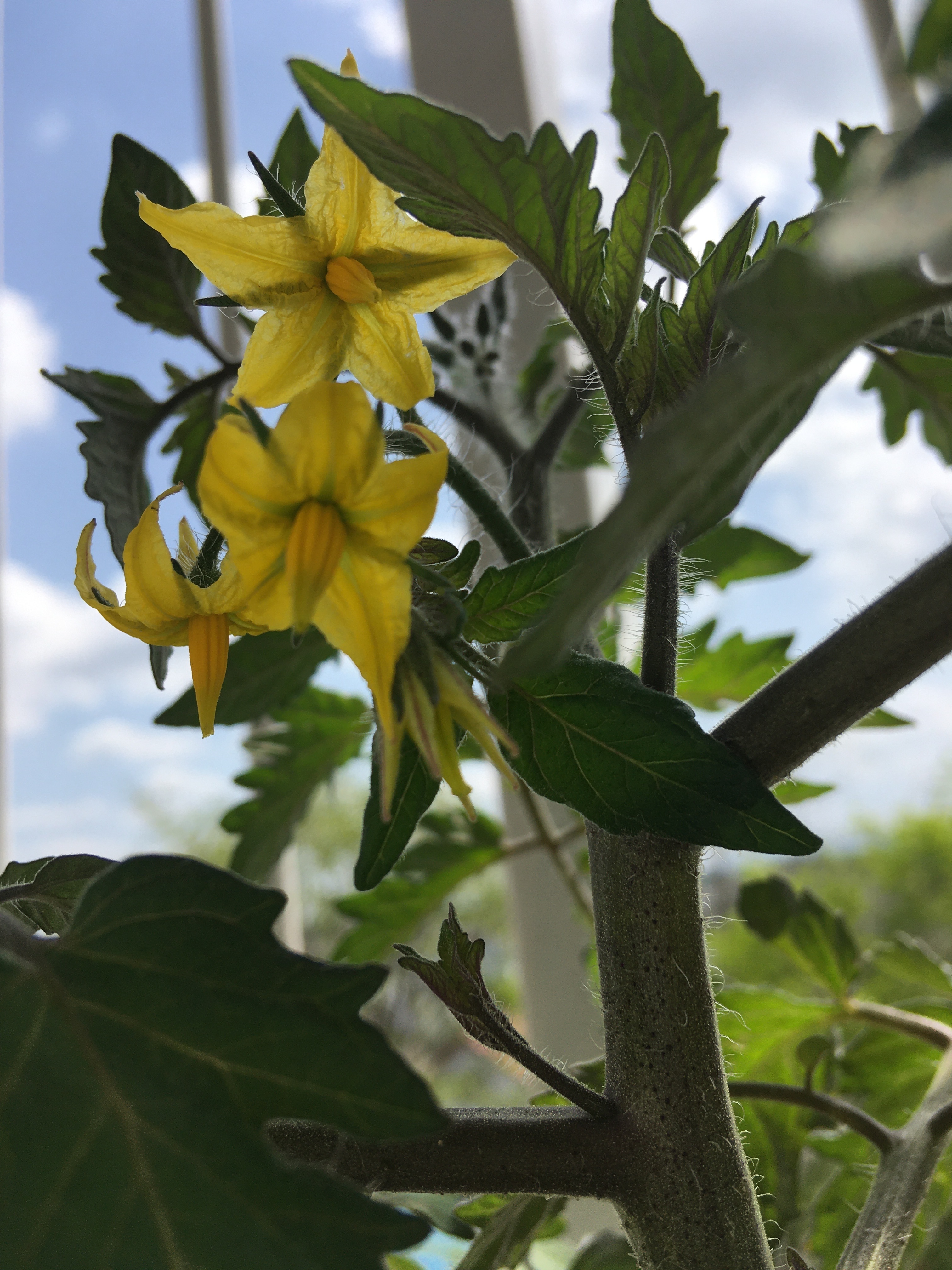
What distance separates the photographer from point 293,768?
1.66ft

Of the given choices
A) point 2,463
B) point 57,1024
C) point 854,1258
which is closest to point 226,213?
point 57,1024

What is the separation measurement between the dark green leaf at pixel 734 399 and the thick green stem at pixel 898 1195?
8.7 inches

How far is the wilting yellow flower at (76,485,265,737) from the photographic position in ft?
0.70

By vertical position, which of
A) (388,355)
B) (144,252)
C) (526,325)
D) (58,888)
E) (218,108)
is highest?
(218,108)

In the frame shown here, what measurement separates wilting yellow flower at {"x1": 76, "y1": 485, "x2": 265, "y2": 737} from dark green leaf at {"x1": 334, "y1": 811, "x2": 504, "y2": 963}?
27cm

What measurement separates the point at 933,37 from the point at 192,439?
34 cm

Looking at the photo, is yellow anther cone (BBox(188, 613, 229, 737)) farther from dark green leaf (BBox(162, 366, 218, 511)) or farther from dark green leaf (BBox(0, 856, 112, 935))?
dark green leaf (BBox(162, 366, 218, 511))

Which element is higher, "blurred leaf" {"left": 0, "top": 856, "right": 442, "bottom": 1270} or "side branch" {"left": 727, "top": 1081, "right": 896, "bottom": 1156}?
"blurred leaf" {"left": 0, "top": 856, "right": 442, "bottom": 1270}

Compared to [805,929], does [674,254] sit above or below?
above

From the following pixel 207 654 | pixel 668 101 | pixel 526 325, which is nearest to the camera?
pixel 207 654

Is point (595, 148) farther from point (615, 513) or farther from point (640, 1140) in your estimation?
point (640, 1140)

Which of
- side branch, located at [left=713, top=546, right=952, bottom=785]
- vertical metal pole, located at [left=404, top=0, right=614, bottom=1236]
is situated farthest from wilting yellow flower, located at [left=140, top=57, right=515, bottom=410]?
vertical metal pole, located at [left=404, top=0, right=614, bottom=1236]

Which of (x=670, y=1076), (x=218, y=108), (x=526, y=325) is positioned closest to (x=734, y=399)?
(x=670, y=1076)

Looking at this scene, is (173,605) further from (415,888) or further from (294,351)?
(415,888)
